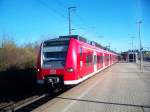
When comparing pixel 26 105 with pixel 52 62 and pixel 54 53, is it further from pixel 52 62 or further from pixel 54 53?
pixel 54 53

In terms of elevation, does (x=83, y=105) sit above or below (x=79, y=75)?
below

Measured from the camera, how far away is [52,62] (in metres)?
12.5

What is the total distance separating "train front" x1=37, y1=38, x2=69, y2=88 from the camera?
474 inches

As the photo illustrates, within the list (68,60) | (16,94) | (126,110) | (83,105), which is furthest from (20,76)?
(126,110)

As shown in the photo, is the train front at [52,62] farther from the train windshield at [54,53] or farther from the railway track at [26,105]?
the railway track at [26,105]

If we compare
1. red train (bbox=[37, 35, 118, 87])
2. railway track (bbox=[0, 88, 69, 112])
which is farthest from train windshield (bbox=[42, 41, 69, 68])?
railway track (bbox=[0, 88, 69, 112])

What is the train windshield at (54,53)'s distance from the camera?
12305mm

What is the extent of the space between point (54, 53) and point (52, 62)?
0.59 m

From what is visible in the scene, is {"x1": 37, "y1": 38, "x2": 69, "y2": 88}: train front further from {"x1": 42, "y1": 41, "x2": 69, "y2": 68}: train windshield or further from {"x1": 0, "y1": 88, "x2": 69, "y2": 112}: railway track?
{"x1": 0, "y1": 88, "x2": 69, "y2": 112}: railway track

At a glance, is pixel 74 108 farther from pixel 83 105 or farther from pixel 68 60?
pixel 68 60

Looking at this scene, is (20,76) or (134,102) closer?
(134,102)

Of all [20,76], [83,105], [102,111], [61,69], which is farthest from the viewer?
[20,76]

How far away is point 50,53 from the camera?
42.4 feet

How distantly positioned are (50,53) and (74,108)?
17.5 ft
